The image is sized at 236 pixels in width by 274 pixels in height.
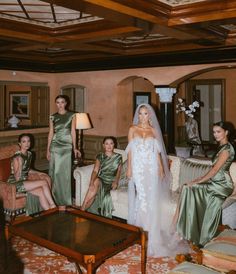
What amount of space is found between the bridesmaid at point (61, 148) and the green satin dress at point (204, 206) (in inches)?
89.9

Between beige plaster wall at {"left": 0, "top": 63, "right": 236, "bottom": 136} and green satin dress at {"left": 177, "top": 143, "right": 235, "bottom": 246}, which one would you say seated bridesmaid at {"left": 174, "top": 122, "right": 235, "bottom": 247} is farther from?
beige plaster wall at {"left": 0, "top": 63, "right": 236, "bottom": 136}

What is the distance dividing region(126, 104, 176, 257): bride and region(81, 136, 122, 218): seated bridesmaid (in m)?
0.77

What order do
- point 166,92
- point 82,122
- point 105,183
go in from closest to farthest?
point 105,183 < point 82,122 < point 166,92

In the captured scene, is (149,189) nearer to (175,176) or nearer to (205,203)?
(205,203)

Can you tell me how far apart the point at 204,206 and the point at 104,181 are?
5.27ft

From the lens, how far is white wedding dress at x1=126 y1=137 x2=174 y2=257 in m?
4.62

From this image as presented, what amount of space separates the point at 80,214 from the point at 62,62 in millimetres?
6258

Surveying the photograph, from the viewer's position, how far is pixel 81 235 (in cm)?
382

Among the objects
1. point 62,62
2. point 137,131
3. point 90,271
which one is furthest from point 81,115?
point 90,271

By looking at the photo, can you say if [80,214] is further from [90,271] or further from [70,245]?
[90,271]

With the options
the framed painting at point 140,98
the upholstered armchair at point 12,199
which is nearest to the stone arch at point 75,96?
the framed painting at point 140,98

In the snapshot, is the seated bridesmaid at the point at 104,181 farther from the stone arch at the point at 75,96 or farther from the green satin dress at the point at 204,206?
the stone arch at the point at 75,96

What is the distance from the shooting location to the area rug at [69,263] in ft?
13.4

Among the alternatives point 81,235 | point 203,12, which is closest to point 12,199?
point 81,235
